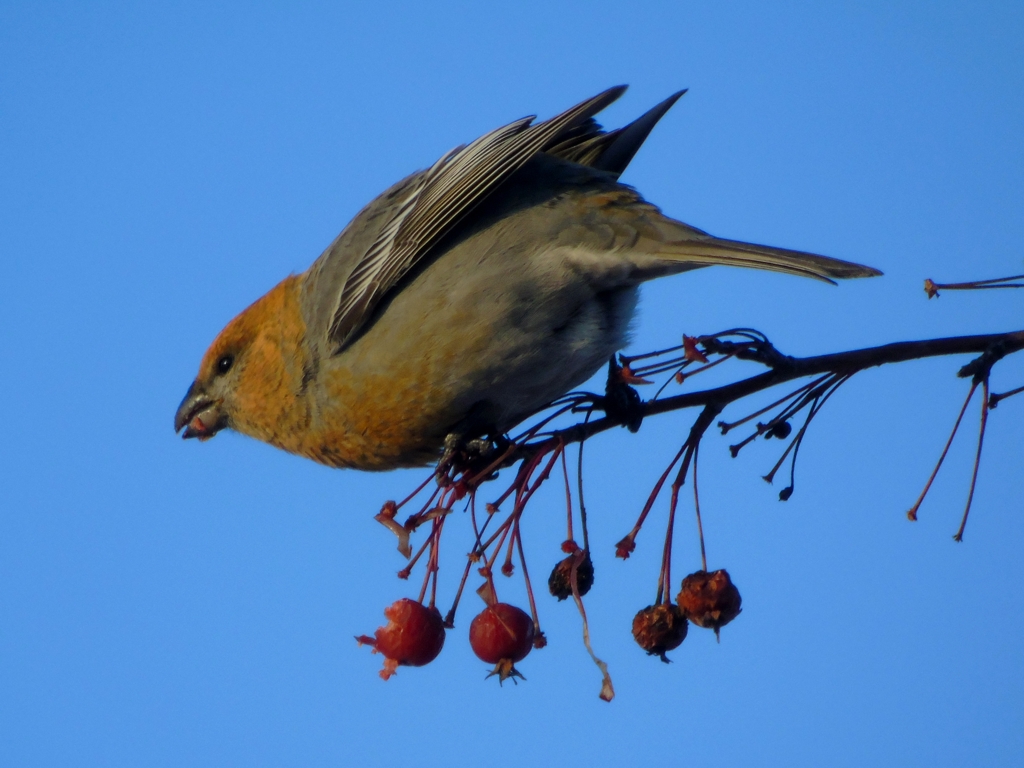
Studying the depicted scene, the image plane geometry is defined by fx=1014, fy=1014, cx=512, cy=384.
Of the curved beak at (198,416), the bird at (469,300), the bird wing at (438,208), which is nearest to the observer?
the bird at (469,300)

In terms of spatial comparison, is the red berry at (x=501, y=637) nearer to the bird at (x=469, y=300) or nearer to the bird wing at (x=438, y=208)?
the bird at (x=469, y=300)

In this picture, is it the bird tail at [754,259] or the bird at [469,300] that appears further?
the bird at [469,300]

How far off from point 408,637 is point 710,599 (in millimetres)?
887

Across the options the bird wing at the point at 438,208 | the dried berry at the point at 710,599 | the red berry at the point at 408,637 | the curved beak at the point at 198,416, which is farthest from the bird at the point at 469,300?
the dried berry at the point at 710,599

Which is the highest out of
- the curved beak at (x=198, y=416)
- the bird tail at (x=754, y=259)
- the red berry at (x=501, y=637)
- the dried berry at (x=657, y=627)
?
the curved beak at (x=198, y=416)

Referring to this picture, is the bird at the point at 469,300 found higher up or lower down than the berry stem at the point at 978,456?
higher up

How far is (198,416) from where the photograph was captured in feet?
16.0

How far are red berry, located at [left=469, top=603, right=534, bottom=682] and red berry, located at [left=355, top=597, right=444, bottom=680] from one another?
0.13 m

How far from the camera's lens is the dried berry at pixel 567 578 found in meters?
2.88

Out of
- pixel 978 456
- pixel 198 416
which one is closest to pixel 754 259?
pixel 978 456

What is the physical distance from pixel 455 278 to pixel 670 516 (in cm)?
157

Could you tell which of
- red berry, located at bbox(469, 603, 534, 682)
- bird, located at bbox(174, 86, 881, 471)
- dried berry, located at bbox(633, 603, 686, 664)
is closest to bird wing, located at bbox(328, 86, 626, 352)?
bird, located at bbox(174, 86, 881, 471)

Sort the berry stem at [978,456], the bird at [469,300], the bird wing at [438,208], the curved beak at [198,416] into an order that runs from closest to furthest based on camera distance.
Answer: the berry stem at [978,456] < the bird at [469,300] < the bird wing at [438,208] < the curved beak at [198,416]

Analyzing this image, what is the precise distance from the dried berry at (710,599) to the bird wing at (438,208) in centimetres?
189
